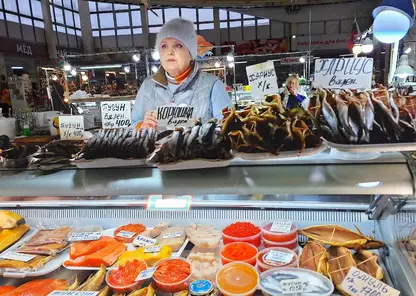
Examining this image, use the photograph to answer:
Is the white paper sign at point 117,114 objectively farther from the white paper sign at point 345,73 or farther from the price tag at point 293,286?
the price tag at point 293,286

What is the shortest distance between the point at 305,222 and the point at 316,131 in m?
0.92

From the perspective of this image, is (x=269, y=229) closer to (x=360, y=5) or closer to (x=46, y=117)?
(x=46, y=117)

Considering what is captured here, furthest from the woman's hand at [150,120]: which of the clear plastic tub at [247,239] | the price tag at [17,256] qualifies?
the price tag at [17,256]

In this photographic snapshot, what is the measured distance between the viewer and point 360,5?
1853 centimetres

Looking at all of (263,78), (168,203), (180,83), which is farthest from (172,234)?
(180,83)

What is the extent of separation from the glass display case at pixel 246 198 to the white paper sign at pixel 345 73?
2.03 feet

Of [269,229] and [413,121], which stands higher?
[413,121]

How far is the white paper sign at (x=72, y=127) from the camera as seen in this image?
63.6 inches

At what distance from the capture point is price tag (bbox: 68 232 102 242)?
2.13m

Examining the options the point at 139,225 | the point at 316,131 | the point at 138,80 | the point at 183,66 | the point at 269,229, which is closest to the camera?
the point at 316,131

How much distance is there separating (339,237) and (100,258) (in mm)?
1407

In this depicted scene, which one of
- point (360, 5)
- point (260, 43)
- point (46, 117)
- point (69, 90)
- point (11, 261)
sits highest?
point (360, 5)

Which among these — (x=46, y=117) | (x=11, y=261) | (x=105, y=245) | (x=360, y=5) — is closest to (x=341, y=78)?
(x=105, y=245)

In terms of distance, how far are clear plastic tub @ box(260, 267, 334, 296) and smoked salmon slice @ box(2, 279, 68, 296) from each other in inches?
43.3
